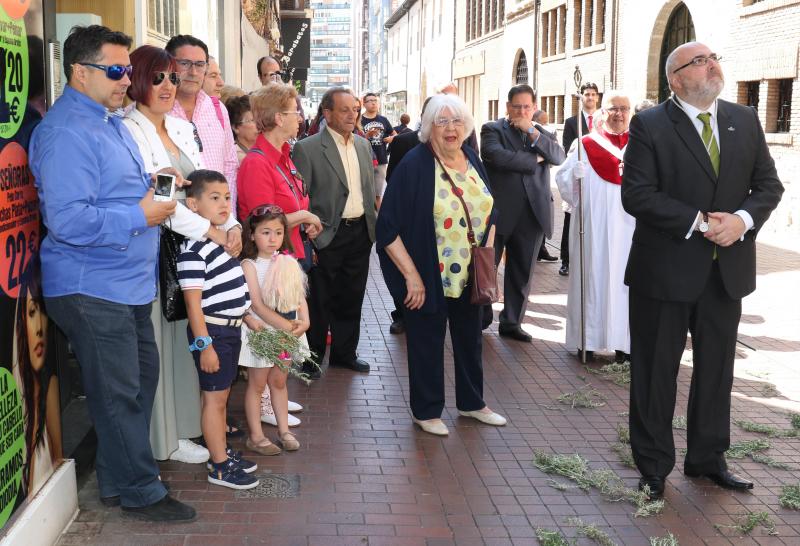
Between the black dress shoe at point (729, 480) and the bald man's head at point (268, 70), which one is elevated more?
the bald man's head at point (268, 70)

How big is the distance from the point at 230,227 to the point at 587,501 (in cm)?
224

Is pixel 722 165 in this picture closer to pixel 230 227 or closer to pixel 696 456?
pixel 696 456

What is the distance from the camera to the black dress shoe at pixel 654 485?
488cm

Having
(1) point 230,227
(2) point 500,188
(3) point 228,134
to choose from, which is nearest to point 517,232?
(2) point 500,188

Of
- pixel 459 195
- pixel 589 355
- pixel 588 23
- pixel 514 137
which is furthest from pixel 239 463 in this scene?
pixel 588 23

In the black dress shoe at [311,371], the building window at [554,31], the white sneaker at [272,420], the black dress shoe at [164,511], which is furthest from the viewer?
the building window at [554,31]

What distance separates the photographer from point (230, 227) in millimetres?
4895

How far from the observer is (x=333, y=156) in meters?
7.06

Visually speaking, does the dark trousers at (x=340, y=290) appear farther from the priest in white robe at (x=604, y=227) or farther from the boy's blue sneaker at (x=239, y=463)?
the boy's blue sneaker at (x=239, y=463)

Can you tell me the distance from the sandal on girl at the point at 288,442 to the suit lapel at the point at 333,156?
2.20 metres

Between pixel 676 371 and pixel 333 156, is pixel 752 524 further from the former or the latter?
pixel 333 156

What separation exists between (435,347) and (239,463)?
1.49m

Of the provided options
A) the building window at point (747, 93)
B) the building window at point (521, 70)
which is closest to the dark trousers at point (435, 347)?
the building window at point (747, 93)

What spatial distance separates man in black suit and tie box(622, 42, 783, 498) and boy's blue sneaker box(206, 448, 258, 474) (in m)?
1.97
